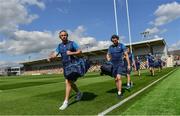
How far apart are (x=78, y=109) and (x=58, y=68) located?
113 meters

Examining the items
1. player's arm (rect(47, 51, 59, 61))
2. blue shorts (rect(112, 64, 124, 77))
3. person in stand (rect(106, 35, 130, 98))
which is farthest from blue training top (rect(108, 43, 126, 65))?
player's arm (rect(47, 51, 59, 61))

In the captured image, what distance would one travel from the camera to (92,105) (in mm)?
9102

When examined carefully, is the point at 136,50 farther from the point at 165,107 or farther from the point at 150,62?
the point at 165,107

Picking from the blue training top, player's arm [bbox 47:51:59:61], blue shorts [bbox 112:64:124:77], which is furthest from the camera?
the blue training top

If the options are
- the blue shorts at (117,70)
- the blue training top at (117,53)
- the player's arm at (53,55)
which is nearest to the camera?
the player's arm at (53,55)

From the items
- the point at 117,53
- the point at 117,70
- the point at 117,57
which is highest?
the point at 117,53

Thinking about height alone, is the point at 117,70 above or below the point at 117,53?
below

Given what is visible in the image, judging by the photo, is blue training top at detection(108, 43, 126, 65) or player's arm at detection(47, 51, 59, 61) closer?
player's arm at detection(47, 51, 59, 61)

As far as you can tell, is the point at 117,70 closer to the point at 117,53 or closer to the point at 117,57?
the point at 117,57

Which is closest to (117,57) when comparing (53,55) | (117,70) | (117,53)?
(117,53)

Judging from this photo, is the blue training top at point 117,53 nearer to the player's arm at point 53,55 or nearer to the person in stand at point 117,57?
the person in stand at point 117,57

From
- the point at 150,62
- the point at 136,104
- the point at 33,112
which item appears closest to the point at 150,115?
the point at 136,104

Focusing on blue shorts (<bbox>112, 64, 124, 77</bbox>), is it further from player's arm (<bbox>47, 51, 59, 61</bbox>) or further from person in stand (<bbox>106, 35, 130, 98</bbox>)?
player's arm (<bbox>47, 51, 59, 61</bbox>)

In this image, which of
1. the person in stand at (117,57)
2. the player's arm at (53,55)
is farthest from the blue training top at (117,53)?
the player's arm at (53,55)
